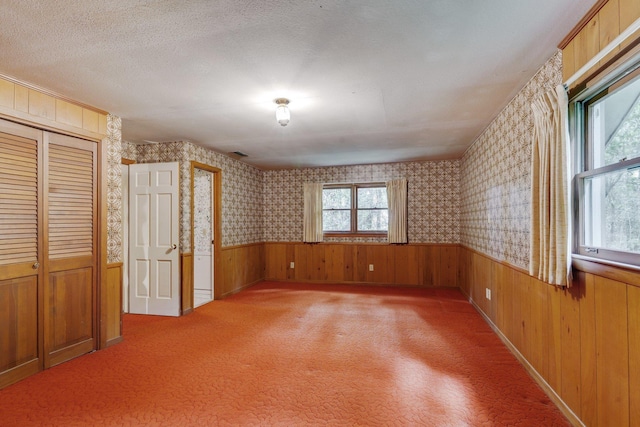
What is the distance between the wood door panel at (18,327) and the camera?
245 cm

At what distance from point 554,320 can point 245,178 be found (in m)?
5.29

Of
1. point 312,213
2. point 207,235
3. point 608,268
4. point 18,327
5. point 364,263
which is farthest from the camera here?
point 312,213

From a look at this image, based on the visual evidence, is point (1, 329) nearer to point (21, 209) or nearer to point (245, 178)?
point (21, 209)

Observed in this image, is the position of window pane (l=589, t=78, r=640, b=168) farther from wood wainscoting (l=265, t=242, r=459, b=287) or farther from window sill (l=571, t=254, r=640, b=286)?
wood wainscoting (l=265, t=242, r=459, b=287)

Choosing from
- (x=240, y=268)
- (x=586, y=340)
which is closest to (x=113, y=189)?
(x=240, y=268)

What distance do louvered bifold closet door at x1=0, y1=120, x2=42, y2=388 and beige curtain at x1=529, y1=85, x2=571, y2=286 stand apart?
3930mm

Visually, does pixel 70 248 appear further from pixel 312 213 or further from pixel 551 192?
pixel 312 213

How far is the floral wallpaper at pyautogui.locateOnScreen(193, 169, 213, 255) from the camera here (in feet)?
19.0

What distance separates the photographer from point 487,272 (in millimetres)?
3840

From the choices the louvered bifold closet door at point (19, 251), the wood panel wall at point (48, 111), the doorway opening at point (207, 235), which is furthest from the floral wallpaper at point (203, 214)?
the louvered bifold closet door at point (19, 251)

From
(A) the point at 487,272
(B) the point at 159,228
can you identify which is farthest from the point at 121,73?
(A) the point at 487,272

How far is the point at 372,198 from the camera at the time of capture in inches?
255

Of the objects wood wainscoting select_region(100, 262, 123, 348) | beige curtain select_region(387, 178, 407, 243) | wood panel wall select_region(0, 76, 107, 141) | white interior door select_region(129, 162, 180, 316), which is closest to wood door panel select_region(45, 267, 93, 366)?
wood wainscoting select_region(100, 262, 123, 348)

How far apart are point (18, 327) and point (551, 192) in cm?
409
